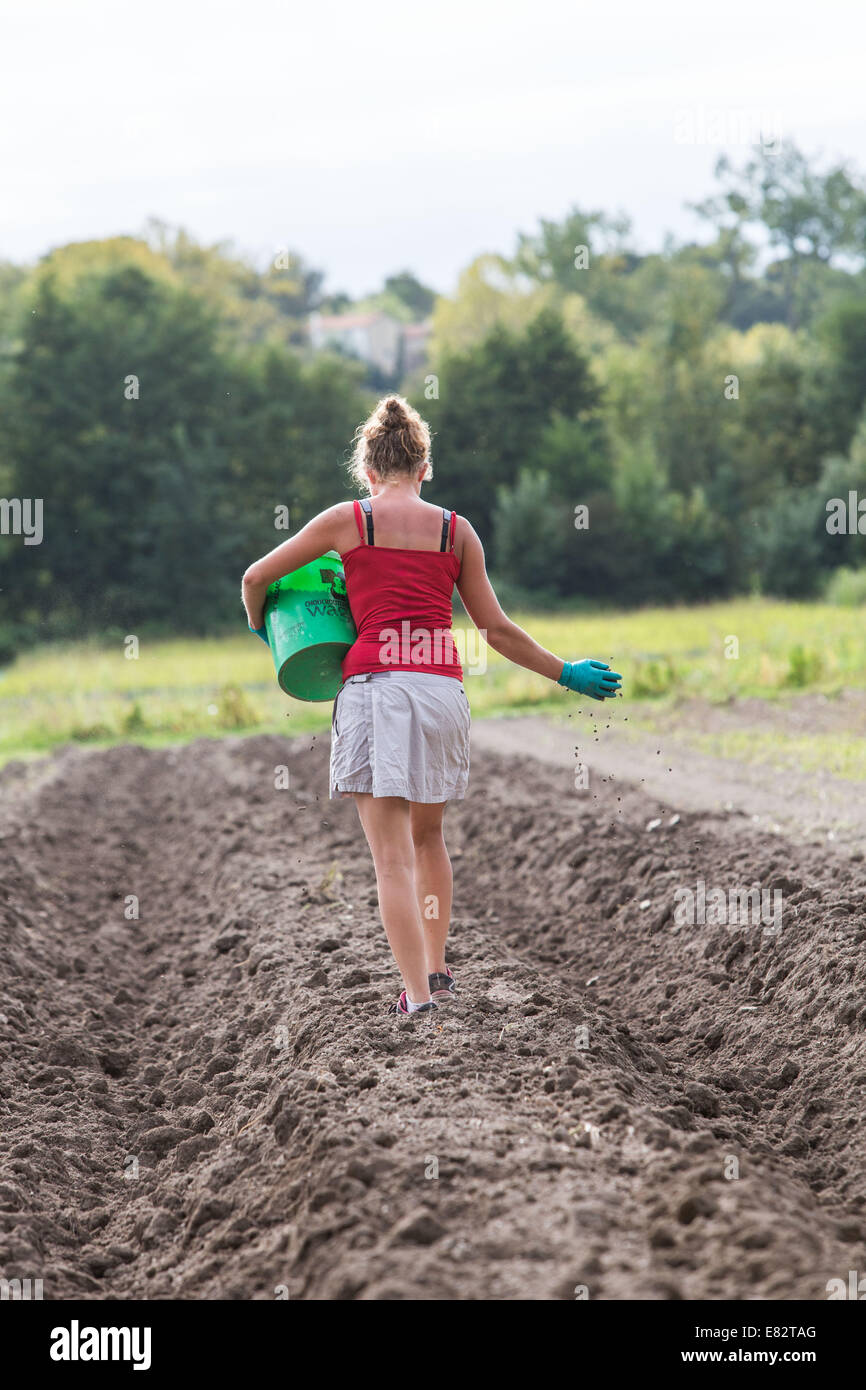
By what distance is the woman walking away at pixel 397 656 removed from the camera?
3941 mm

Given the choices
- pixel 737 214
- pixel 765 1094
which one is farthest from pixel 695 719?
pixel 737 214

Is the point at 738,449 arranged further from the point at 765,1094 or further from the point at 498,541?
the point at 765,1094

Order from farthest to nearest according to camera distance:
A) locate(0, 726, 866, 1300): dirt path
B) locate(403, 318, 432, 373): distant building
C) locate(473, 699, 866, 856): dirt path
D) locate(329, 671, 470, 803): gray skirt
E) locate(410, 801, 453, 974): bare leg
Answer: locate(403, 318, 432, 373): distant building → locate(473, 699, 866, 856): dirt path → locate(410, 801, 453, 974): bare leg → locate(329, 671, 470, 803): gray skirt → locate(0, 726, 866, 1300): dirt path

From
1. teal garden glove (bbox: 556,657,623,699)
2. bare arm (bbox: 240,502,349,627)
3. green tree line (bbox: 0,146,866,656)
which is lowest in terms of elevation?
teal garden glove (bbox: 556,657,623,699)

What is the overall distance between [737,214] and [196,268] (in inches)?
911

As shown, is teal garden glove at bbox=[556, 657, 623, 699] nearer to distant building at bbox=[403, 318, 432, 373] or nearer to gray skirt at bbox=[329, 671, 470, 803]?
gray skirt at bbox=[329, 671, 470, 803]

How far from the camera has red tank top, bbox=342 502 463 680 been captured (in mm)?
3980

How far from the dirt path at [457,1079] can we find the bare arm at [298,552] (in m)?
1.49

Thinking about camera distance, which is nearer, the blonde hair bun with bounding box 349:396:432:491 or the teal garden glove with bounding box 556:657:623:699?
the blonde hair bun with bounding box 349:396:432:491

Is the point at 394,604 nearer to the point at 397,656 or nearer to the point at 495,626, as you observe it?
the point at 397,656

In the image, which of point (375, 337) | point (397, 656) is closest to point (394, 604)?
point (397, 656)

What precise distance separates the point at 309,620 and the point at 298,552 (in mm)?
244

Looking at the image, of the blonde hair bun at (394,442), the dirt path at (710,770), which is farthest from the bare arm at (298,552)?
the dirt path at (710,770)

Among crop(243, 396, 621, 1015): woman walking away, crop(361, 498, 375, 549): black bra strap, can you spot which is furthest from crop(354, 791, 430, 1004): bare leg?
crop(361, 498, 375, 549): black bra strap
